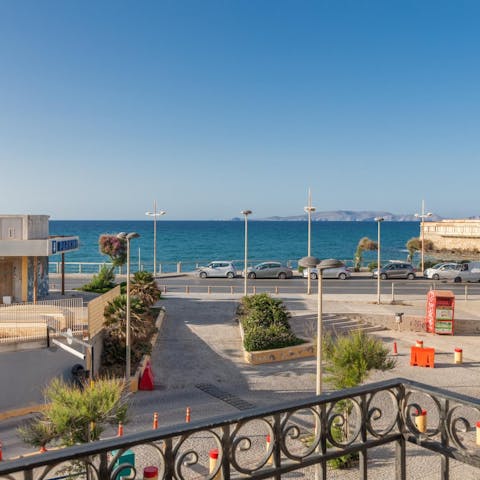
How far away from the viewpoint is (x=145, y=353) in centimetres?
2203

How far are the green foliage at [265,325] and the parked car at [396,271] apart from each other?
2257 centimetres

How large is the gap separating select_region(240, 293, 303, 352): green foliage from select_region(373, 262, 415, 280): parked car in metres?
22.6

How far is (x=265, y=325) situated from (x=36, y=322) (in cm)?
1083

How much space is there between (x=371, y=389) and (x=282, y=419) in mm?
855

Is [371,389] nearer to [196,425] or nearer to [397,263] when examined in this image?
[196,425]

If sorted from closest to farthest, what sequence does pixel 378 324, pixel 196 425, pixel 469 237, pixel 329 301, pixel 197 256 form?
pixel 196 425 < pixel 378 324 < pixel 329 301 < pixel 469 237 < pixel 197 256

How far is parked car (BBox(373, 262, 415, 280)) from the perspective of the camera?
46.6 meters

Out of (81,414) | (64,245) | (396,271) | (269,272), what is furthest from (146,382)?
(396,271)

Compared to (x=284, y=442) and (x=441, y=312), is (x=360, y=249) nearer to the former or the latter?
(x=441, y=312)

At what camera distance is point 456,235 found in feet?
289

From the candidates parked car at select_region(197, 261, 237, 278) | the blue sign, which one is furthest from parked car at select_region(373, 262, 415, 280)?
Answer: the blue sign

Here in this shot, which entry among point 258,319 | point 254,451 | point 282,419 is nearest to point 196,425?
point 282,419

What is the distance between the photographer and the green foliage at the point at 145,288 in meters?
26.2

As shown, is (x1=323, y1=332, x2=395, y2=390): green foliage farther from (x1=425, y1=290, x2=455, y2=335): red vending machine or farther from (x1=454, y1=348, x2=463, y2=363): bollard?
(x1=425, y1=290, x2=455, y2=335): red vending machine
